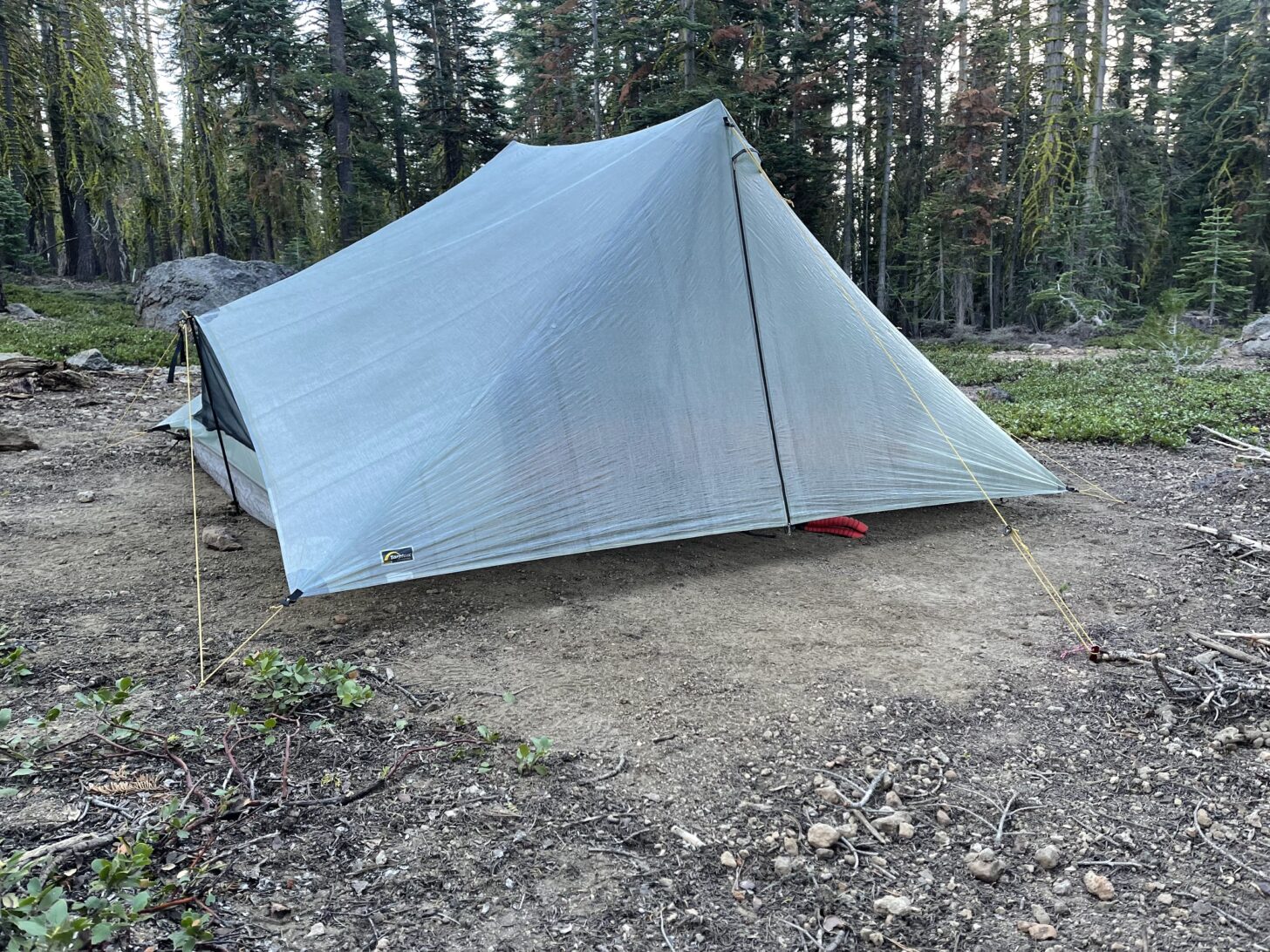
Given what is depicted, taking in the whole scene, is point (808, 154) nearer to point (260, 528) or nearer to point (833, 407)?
point (833, 407)

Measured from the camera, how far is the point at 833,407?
4508 mm

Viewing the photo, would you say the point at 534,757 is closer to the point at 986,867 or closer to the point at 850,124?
the point at 986,867

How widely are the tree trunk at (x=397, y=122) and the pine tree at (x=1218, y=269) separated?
18.5m

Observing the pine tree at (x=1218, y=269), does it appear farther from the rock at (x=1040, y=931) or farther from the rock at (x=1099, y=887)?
the rock at (x=1040, y=931)

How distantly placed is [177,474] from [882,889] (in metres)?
5.46

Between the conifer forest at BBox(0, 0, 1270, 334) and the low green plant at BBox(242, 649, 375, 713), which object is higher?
the conifer forest at BBox(0, 0, 1270, 334)

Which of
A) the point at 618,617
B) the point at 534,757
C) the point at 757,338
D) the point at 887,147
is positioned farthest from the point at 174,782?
the point at 887,147

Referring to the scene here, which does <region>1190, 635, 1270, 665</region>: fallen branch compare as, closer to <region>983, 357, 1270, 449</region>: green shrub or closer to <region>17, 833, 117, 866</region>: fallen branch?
<region>17, 833, 117, 866</region>: fallen branch

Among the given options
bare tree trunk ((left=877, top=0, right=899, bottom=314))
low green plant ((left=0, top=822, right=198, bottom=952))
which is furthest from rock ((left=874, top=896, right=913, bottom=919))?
bare tree trunk ((left=877, top=0, right=899, bottom=314))

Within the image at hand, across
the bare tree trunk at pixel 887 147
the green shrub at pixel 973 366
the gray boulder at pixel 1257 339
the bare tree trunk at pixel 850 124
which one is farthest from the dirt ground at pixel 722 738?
the bare tree trunk at pixel 887 147

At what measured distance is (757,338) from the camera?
4387mm

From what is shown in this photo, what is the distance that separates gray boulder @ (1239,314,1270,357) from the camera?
1144cm

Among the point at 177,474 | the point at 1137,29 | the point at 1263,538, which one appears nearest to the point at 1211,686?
the point at 1263,538

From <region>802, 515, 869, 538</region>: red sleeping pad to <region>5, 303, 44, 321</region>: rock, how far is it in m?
12.8
